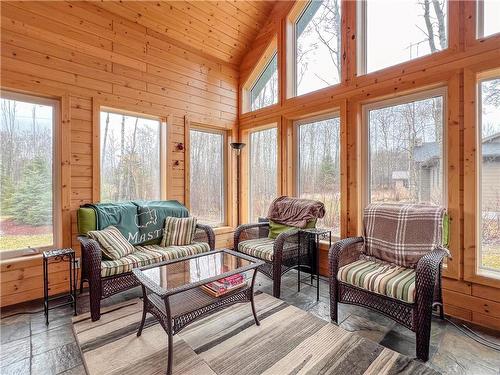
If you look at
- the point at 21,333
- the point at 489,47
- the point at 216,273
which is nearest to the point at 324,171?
the point at 489,47

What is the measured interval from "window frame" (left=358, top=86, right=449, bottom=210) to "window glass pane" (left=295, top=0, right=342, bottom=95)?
2.04ft

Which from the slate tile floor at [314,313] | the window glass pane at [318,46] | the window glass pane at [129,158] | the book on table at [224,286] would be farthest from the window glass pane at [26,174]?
the window glass pane at [318,46]

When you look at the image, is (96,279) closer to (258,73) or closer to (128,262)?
(128,262)

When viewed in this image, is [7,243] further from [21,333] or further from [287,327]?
[287,327]

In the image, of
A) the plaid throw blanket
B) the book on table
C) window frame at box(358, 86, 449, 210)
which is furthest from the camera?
window frame at box(358, 86, 449, 210)

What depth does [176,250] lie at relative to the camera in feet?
8.93

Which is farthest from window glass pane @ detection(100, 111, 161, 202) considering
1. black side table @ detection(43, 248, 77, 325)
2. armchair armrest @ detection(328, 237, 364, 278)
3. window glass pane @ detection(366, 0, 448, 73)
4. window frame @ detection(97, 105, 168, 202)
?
window glass pane @ detection(366, 0, 448, 73)

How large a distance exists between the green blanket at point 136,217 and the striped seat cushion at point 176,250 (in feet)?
0.51

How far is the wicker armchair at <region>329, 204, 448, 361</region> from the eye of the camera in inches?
66.7

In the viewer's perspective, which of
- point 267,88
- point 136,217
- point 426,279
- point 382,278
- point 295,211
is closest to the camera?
point 426,279

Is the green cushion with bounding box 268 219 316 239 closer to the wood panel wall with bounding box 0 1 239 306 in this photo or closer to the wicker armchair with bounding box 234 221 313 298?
the wicker armchair with bounding box 234 221 313 298

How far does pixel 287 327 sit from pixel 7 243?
2743mm

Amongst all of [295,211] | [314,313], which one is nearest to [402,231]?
[314,313]

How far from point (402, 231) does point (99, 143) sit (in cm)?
326
